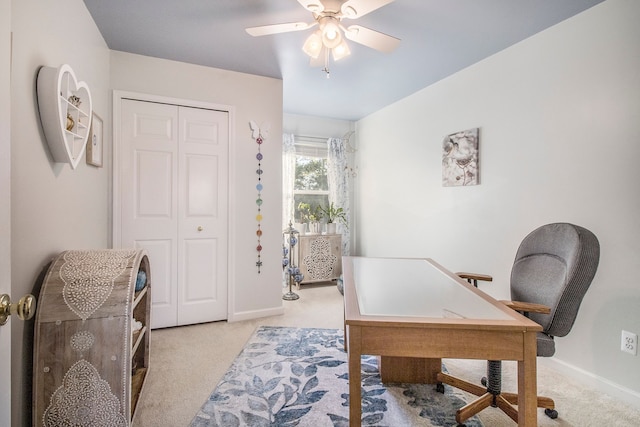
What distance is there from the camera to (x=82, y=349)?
1.33m

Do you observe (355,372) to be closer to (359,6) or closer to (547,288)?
(547,288)

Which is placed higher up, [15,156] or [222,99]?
[222,99]

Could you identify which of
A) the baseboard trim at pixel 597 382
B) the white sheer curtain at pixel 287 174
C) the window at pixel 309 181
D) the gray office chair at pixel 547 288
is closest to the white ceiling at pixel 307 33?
the white sheer curtain at pixel 287 174

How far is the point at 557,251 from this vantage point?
1679 millimetres

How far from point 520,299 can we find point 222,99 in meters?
2.96

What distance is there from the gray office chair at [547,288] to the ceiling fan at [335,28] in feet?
4.90

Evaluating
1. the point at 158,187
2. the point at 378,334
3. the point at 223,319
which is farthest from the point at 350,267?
the point at 158,187

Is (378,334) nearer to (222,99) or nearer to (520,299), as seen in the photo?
(520,299)

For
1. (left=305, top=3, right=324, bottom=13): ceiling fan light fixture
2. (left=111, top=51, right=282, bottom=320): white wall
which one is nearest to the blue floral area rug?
(left=111, top=51, right=282, bottom=320): white wall

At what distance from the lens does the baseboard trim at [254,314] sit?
3072 millimetres

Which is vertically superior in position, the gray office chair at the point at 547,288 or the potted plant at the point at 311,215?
the potted plant at the point at 311,215

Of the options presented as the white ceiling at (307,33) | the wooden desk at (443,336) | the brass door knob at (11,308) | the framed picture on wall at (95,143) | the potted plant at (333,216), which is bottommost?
the wooden desk at (443,336)

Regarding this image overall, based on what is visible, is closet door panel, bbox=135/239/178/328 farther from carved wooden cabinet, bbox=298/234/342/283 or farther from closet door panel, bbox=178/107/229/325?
carved wooden cabinet, bbox=298/234/342/283

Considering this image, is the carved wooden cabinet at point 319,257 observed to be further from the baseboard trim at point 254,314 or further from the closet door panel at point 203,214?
the closet door panel at point 203,214
